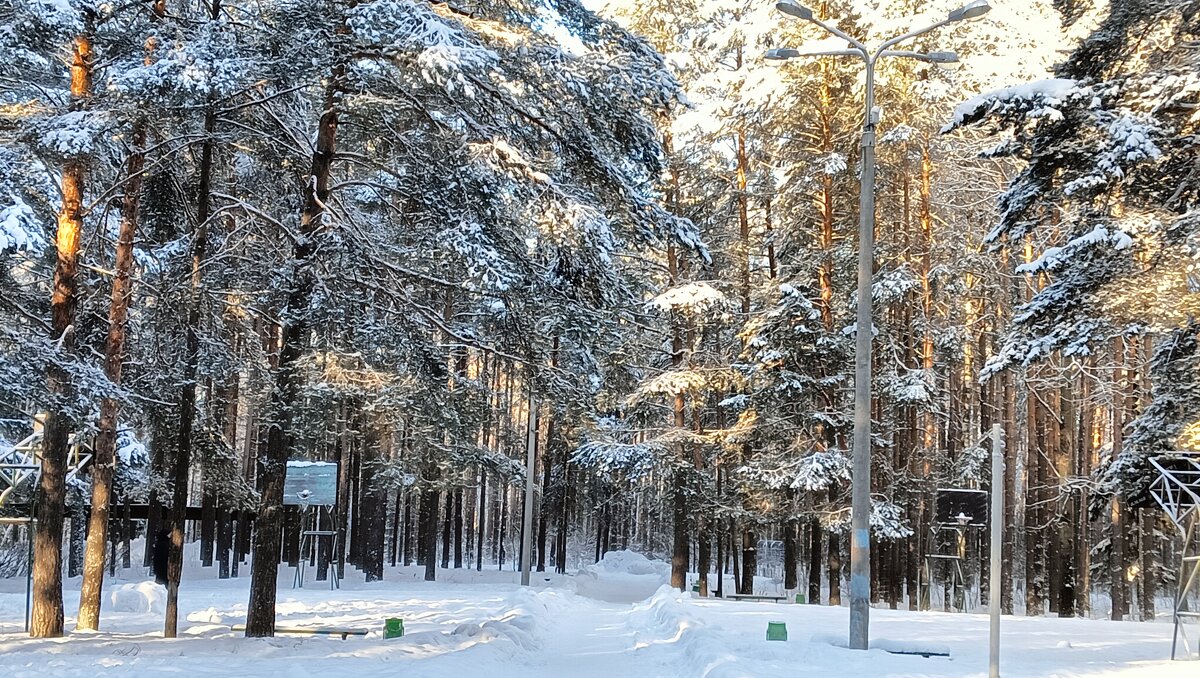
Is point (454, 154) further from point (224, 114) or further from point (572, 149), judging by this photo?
point (224, 114)

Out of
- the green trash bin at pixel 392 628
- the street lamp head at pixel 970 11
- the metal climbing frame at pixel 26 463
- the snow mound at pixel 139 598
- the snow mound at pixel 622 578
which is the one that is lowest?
the snow mound at pixel 622 578

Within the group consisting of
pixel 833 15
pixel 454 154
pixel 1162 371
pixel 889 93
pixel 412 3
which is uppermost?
pixel 833 15

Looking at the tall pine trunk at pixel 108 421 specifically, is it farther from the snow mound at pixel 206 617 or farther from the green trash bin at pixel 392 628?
the green trash bin at pixel 392 628

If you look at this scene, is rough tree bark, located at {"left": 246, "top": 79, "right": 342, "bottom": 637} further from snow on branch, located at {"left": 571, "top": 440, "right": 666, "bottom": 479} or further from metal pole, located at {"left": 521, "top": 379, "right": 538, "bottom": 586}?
snow on branch, located at {"left": 571, "top": 440, "right": 666, "bottom": 479}

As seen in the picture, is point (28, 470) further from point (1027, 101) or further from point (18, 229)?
point (1027, 101)

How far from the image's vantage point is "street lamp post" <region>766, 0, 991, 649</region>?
1237cm

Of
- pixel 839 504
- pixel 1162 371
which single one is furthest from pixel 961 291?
pixel 1162 371

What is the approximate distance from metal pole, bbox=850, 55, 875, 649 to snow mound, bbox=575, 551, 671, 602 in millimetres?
18558

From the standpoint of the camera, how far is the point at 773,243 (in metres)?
30.3

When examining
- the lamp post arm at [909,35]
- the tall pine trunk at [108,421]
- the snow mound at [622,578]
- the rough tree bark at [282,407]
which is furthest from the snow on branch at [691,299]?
the tall pine trunk at [108,421]

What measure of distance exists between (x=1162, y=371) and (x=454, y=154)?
1061 centimetres

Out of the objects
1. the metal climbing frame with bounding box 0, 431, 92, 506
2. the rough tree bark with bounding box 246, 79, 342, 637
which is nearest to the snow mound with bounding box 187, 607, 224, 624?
the metal climbing frame with bounding box 0, 431, 92, 506

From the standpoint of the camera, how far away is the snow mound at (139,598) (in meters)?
21.0

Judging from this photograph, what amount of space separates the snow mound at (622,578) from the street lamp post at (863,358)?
1857 cm
